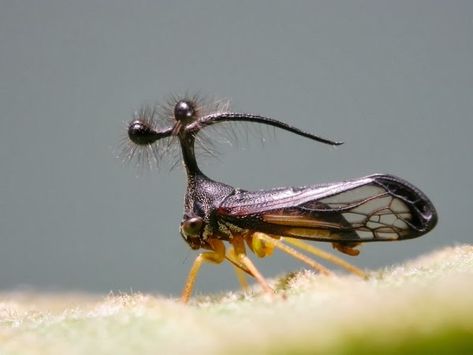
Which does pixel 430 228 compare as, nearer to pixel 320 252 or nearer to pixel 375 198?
pixel 375 198

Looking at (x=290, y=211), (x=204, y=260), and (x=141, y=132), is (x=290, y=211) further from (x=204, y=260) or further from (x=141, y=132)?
(x=141, y=132)

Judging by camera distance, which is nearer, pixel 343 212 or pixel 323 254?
pixel 323 254

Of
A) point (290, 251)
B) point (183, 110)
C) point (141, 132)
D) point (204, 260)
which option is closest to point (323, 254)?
point (290, 251)

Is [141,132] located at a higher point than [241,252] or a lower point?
higher

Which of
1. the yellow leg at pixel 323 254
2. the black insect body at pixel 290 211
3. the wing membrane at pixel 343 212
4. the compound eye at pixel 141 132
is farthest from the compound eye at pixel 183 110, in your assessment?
the yellow leg at pixel 323 254

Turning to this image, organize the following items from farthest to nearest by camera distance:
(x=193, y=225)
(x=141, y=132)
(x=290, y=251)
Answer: (x=141, y=132) < (x=193, y=225) < (x=290, y=251)

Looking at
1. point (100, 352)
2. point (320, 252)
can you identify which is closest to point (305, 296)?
point (100, 352)
